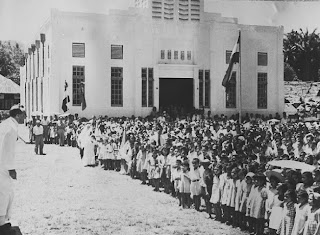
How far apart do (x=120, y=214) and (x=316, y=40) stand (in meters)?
9.28

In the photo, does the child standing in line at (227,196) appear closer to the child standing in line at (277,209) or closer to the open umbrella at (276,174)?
the open umbrella at (276,174)

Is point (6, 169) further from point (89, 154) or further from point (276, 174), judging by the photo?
point (89, 154)

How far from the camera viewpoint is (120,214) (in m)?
7.09

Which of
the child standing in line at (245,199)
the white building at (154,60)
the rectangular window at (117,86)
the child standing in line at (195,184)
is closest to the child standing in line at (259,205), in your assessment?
the child standing in line at (245,199)

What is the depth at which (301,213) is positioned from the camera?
4.69 metres

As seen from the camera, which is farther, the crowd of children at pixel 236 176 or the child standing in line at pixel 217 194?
the child standing in line at pixel 217 194

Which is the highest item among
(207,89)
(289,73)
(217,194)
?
(289,73)

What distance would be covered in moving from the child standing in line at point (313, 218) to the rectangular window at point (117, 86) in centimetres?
1935

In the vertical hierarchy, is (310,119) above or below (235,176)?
above

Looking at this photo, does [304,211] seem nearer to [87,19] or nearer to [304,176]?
[304,176]

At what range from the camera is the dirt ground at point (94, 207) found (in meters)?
6.29

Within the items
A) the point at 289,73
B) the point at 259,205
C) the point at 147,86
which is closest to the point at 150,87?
the point at 147,86

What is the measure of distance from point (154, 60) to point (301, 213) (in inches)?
775

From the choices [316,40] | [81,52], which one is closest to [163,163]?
[316,40]
